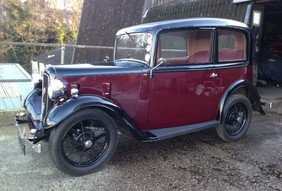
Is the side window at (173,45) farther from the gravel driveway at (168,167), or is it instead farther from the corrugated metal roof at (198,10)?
the corrugated metal roof at (198,10)

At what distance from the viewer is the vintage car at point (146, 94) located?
10.5 feet

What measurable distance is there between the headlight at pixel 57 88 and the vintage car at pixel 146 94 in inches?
0.4

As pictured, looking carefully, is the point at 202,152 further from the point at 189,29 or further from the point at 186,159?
the point at 189,29

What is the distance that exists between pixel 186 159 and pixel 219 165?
417 millimetres

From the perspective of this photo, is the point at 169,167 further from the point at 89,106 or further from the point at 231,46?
the point at 231,46

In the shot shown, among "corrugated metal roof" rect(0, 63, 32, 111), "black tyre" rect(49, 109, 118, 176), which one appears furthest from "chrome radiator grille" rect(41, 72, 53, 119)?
"corrugated metal roof" rect(0, 63, 32, 111)

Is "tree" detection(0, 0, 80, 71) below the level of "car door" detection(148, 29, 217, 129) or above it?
above

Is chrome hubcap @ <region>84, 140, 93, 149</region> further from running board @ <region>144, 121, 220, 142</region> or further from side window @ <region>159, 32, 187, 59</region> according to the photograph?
side window @ <region>159, 32, 187, 59</region>

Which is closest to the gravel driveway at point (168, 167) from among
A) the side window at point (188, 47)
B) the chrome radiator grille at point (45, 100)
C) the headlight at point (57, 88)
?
the chrome radiator grille at point (45, 100)

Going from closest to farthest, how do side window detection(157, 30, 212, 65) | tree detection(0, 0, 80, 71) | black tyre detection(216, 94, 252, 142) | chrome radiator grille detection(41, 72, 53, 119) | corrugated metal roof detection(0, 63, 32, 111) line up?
chrome radiator grille detection(41, 72, 53, 119) < side window detection(157, 30, 212, 65) < black tyre detection(216, 94, 252, 142) < corrugated metal roof detection(0, 63, 32, 111) < tree detection(0, 0, 80, 71)

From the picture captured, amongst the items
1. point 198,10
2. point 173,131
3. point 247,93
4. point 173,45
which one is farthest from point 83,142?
point 198,10

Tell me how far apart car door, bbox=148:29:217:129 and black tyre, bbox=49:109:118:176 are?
66 cm

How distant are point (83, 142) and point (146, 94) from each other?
97 cm

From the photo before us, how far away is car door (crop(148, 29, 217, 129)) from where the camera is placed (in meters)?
3.71
